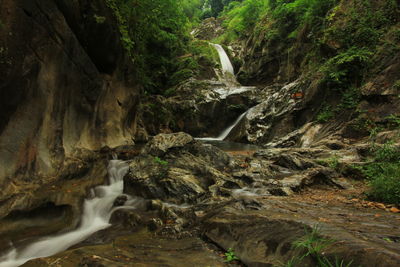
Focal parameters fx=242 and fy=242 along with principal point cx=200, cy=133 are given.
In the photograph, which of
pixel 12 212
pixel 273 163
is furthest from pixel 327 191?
A: pixel 12 212

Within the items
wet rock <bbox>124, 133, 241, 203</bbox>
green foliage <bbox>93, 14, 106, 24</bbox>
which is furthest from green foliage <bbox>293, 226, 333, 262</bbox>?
green foliage <bbox>93, 14, 106, 24</bbox>

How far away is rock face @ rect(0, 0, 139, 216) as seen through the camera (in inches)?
192

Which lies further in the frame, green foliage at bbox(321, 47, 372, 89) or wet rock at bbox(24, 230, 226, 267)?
green foliage at bbox(321, 47, 372, 89)

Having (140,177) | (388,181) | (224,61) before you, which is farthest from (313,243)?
(224,61)

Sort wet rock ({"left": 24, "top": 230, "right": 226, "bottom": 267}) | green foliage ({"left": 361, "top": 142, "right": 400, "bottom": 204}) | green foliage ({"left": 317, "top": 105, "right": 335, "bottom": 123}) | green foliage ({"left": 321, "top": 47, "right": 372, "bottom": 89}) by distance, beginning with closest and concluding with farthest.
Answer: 1. wet rock ({"left": 24, "top": 230, "right": 226, "bottom": 267})
2. green foliage ({"left": 361, "top": 142, "right": 400, "bottom": 204})
3. green foliage ({"left": 321, "top": 47, "right": 372, "bottom": 89})
4. green foliage ({"left": 317, "top": 105, "right": 335, "bottom": 123})

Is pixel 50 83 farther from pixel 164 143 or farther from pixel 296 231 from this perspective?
pixel 296 231

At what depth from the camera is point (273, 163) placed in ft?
26.2

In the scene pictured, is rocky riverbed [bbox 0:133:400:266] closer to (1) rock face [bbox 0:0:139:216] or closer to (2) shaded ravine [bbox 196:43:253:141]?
(1) rock face [bbox 0:0:139:216]

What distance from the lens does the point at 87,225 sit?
16.5ft

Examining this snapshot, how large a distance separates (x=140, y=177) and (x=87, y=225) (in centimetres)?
169

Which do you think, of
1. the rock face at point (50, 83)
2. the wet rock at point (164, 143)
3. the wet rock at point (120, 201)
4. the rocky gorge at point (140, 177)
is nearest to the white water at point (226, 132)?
the rocky gorge at point (140, 177)

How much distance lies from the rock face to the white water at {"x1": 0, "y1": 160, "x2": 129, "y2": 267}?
3.88ft

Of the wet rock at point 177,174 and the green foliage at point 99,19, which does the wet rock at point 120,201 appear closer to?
the wet rock at point 177,174

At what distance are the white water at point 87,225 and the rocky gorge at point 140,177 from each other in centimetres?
3
